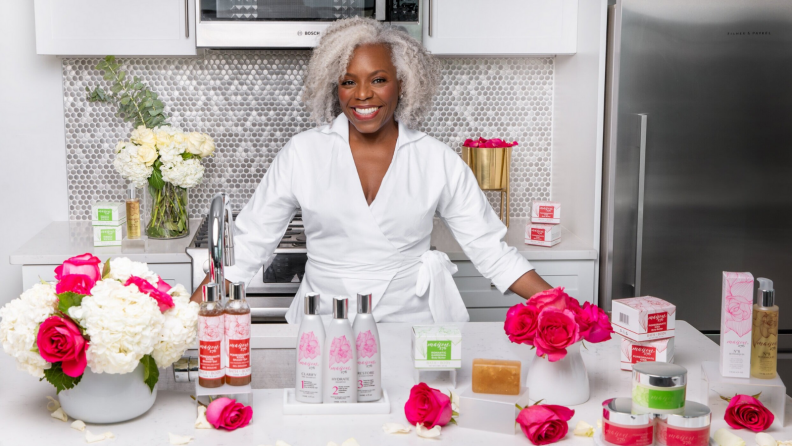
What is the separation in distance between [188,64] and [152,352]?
2003 millimetres

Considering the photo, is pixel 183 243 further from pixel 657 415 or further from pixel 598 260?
pixel 657 415

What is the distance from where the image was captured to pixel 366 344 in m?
1.27

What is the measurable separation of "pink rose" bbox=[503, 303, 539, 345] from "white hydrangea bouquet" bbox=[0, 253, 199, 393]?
558 millimetres

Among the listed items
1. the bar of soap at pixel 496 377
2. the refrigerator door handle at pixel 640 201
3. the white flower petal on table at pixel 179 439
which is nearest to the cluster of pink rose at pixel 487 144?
the refrigerator door handle at pixel 640 201

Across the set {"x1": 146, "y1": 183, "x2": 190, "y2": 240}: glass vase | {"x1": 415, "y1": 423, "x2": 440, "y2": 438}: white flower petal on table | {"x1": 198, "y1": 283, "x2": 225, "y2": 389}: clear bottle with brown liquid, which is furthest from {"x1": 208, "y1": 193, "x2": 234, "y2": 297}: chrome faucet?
{"x1": 146, "y1": 183, "x2": 190, "y2": 240}: glass vase

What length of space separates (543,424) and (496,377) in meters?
0.11

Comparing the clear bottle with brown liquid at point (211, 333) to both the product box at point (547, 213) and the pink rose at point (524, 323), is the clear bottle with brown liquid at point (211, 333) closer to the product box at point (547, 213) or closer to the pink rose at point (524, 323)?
the pink rose at point (524, 323)

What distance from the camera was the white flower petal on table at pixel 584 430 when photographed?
124 cm

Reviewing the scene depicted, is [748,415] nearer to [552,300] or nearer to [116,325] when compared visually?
[552,300]

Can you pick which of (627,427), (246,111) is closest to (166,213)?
(246,111)

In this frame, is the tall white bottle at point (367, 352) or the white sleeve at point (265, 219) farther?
the white sleeve at point (265, 219)

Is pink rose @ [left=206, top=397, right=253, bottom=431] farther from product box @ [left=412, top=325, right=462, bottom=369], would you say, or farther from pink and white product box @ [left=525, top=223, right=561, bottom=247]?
pink and white product box @ [left=525, top=223, right=561, bottom=247]

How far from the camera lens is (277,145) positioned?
3.08 m

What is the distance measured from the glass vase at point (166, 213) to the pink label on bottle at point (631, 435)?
6.42 ft
